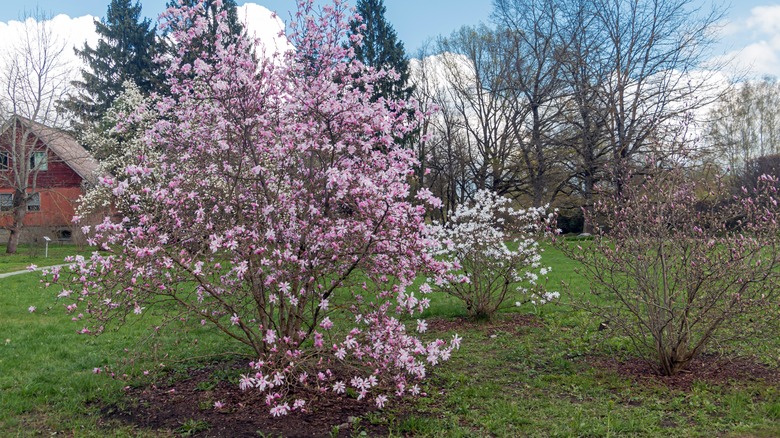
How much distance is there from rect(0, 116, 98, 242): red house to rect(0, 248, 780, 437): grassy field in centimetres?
1591

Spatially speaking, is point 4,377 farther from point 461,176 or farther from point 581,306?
point 461,176

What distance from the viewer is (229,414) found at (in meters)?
4.12

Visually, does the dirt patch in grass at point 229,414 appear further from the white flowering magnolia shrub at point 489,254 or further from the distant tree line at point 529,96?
the distant tree line at point 529,96

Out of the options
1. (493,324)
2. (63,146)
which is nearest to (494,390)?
(493,324)

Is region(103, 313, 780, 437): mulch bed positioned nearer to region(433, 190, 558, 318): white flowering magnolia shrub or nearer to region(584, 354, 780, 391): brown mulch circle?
region(584, 354, 780, 391): brown mulch circle

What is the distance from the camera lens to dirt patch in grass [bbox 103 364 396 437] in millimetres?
3818

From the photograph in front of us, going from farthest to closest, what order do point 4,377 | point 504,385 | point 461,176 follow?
point 461,176 → point 4,377 → point 504,385

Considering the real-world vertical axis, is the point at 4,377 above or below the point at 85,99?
below

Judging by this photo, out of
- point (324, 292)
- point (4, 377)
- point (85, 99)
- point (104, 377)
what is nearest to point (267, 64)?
point (324, 292)

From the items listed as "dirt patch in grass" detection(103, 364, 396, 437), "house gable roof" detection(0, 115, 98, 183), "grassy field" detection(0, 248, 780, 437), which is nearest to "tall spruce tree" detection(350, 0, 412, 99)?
"house gable roof" detection(0, 115, 98, 183)

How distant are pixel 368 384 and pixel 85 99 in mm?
29533

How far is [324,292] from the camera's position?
4293mm

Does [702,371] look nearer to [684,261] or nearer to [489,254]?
[684,261]

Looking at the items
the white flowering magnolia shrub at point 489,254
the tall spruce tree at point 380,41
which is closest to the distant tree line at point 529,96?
the tall spruce tree at point 380,41
